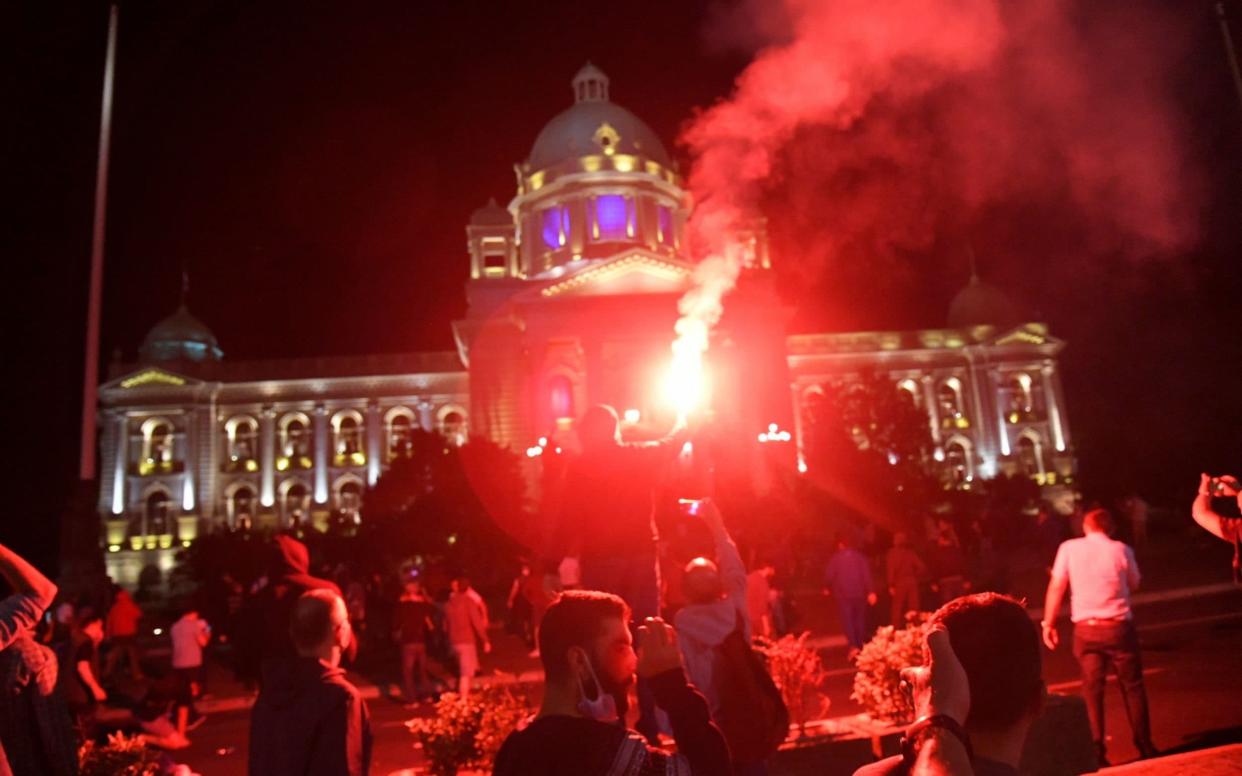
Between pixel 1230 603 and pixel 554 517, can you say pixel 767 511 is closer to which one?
pixel 1230 603

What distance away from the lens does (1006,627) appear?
221cm

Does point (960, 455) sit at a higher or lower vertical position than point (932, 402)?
lower

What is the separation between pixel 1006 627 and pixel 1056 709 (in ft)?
12.4

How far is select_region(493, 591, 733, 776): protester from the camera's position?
7.97 feet

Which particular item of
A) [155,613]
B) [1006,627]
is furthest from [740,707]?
[155,613]

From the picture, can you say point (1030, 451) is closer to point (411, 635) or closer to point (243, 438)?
point (243, 438)

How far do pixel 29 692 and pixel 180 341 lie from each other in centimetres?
5744

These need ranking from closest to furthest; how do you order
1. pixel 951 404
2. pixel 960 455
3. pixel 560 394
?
pixel 560 394, pixel 960 455, pixel 951 404

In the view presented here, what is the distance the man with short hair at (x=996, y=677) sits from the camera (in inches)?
86.5

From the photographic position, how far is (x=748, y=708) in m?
4.05

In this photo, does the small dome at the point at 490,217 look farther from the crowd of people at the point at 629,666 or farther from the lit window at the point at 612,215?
the crowd of people at the point at 629,666

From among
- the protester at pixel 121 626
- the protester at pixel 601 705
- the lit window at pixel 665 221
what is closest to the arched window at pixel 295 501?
the lit window at pixel 665 221

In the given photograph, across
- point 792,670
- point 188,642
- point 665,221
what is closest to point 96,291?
point 188,642

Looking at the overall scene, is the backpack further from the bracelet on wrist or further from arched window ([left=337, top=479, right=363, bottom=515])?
arched window ([left=337, top=479, right=363, bottom=515])
